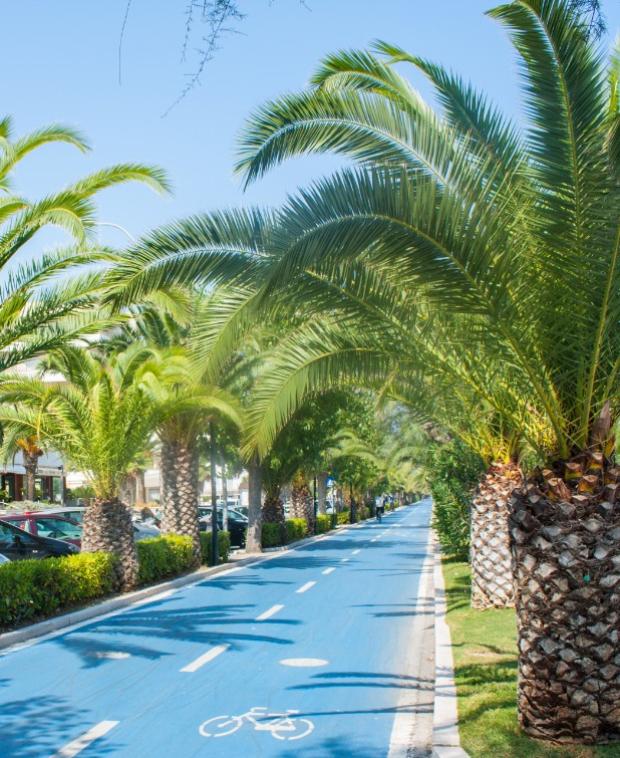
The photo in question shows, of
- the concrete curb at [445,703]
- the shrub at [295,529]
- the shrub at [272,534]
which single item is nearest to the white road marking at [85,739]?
the concrete curb at [445,703]

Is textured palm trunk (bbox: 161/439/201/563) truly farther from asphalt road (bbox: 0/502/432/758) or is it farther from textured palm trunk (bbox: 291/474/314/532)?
textured palm trunk (bbox: 291/474/314/532)

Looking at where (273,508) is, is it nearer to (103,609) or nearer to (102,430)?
(102,430)

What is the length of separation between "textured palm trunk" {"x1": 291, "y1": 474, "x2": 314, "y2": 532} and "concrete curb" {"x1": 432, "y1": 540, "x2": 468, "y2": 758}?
29796 mm

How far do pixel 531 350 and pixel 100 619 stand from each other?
393 inches

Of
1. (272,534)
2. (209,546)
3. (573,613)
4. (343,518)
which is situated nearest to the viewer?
(573,613)

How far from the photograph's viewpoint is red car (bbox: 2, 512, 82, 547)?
20.0 meters

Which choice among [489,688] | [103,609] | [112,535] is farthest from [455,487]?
[489,688]

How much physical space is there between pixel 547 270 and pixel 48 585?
1013 cm

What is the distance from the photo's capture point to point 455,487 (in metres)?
21.1

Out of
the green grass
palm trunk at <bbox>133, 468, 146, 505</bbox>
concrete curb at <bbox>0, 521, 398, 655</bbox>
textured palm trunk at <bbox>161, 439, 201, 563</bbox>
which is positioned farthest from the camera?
palm trunk at <bbox>133, 468, 146, 505</bbox>

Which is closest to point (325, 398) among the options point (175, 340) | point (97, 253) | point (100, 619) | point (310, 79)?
point (175, 340)

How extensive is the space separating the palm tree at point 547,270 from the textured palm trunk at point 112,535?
11585 millimetres

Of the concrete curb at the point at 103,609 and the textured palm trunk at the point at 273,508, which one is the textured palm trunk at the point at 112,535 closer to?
the concrete curb at the point at 103,609

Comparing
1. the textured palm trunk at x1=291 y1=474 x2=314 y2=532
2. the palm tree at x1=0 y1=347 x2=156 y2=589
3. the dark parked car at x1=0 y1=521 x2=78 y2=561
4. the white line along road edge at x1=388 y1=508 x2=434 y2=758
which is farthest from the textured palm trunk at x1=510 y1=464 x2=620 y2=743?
the textured palm trunk at x1=291 y1=474 x2=314 y2=532
